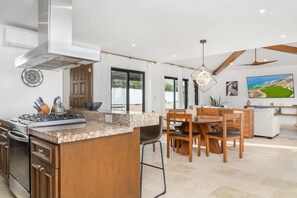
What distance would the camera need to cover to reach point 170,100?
7520mm

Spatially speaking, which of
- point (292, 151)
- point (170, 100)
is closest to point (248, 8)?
point (292, 151)

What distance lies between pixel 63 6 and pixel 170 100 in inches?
225

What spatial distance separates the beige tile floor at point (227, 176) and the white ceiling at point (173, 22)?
2.42 metres

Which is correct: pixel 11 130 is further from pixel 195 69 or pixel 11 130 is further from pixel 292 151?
pixel 195 69

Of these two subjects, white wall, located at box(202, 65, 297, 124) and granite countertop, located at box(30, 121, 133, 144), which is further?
white wall, located at box(202, 65, 297, 124)

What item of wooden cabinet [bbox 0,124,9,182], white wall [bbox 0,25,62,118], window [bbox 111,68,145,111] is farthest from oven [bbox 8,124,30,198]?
window [bbox 111,68,145,111]

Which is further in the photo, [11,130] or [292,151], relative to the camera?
[292,151]

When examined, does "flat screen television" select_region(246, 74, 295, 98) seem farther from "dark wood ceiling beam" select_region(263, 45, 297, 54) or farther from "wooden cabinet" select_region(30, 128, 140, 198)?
"wooden cabinet" select_region(30, 128, 140, 198)

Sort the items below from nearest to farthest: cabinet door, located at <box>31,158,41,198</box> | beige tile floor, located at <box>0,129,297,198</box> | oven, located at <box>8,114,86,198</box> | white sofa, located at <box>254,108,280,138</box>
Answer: cabinet door, located at <box>31,158,41,198</box>
oven, located at <box>8,114,86,198</box>
beige tile floor, located at <box>0,129,297,198</box>
white sofa, located at <box>254,108,280,138</box>

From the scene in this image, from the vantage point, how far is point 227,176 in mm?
2867

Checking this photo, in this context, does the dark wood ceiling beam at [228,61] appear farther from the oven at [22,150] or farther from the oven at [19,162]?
the oven at [19,162]

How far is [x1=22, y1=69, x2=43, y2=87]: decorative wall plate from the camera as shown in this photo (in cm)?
343

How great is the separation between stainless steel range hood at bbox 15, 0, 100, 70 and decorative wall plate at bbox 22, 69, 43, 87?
4.26 feet

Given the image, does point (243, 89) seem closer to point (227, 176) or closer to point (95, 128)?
point (227, 176)
